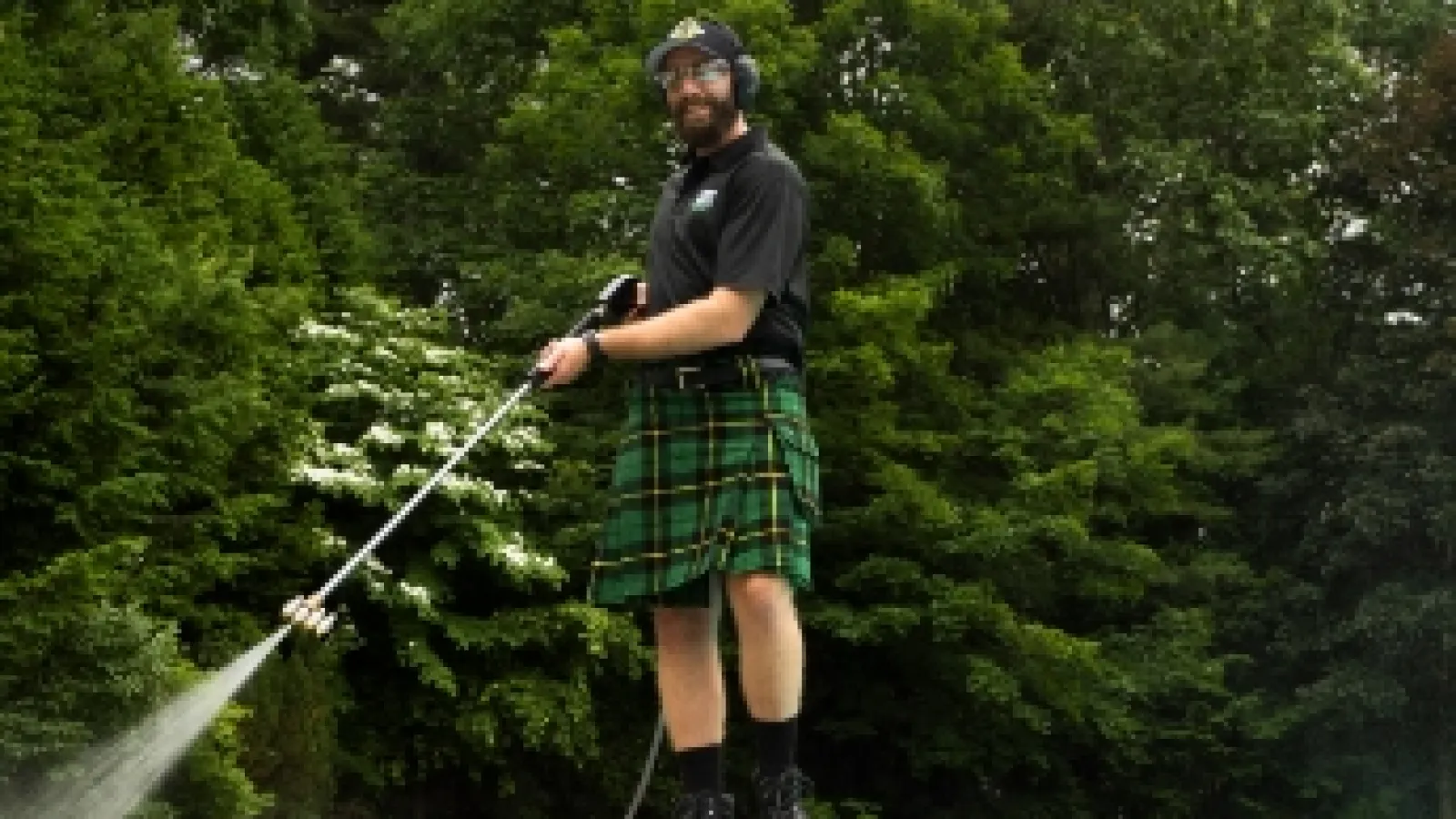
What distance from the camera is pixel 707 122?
3643mm

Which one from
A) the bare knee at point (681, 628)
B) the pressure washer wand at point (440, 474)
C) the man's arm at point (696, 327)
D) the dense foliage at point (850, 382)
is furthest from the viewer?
the dense foliage at point (850, 382)

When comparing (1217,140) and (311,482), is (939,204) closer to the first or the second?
(1217,140)

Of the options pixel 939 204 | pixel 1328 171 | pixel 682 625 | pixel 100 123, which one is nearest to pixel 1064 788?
pixel 939 204

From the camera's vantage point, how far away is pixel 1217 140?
835 inches

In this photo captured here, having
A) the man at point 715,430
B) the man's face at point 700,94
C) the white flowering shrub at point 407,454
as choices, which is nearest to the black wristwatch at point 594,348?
the man at point 715,430

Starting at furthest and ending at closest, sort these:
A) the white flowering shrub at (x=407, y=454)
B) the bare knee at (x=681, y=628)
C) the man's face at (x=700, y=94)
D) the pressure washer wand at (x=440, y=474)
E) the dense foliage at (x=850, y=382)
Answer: the white flowering shrub at (x=407, y=454) → the dense foliage at (x=850, y=382) → the bare knee at (x=681, y=628) → the man's face at (x=700, y=94) → the pressure washer wand at (x=440, y=474)

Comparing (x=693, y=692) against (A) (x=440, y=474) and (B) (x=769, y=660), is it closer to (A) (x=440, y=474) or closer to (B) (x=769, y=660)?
(B) (x=769, y=660)

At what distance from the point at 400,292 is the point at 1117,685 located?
25.0 ft

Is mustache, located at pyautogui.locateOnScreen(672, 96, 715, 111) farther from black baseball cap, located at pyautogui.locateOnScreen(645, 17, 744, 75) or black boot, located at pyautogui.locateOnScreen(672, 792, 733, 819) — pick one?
black boot, located at pyautogui.locateOnScreen(672, 792, 733, 819)

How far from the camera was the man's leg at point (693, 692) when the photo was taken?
3678 mm

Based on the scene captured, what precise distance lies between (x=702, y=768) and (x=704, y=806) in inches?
4.9

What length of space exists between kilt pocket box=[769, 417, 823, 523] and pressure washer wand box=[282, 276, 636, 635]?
445 millimetres

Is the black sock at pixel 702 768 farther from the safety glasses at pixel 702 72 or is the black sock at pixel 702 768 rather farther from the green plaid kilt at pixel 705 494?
the safety glasses at pixel 702 72

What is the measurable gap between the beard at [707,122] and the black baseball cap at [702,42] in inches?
3.3
